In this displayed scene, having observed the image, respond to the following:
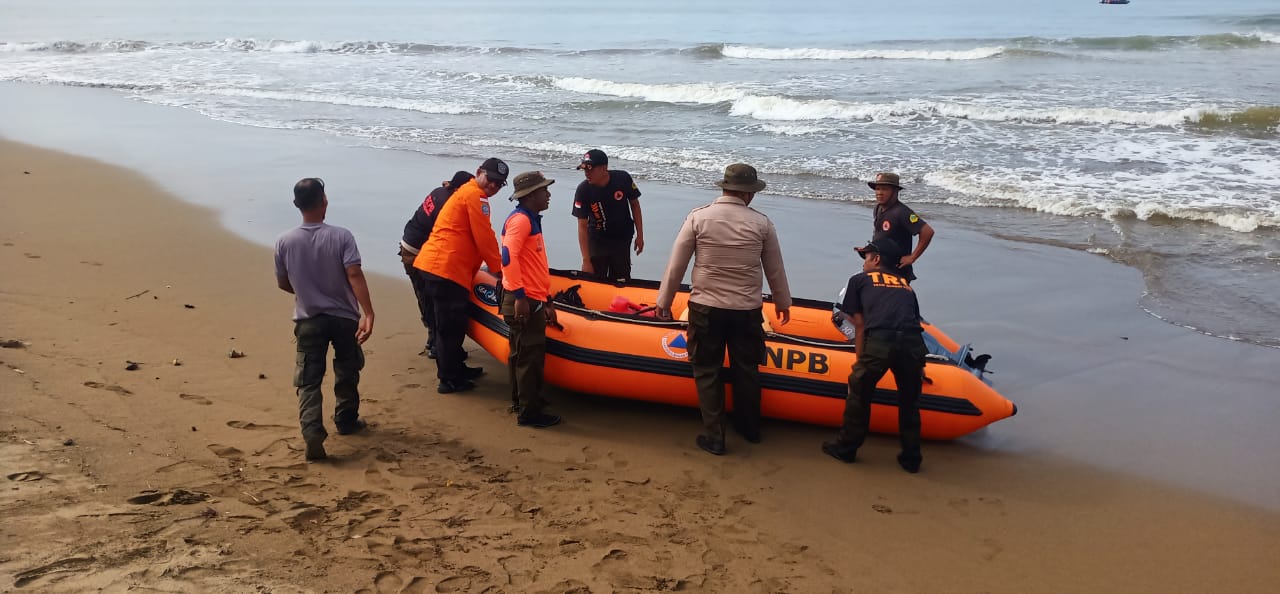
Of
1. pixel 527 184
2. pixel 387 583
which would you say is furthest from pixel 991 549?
pixel 527 184

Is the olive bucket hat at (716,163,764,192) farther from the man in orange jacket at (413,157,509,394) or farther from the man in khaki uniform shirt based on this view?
the man in orange jacket at (413,157,509,394)

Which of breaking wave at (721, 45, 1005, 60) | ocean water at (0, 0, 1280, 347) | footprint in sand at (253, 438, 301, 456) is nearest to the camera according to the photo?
footprint in sand at (253, 438, 301, 456)

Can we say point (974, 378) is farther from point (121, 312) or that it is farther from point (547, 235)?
point (121, 312)

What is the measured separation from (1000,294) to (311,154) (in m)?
9.99

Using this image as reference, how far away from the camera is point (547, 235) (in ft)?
32.3

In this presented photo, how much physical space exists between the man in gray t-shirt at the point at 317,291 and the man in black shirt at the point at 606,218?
2.18 meters

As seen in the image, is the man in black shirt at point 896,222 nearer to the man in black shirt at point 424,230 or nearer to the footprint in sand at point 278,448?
the man in black shirt at point 424,230

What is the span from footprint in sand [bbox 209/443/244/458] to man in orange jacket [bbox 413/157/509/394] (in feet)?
4.88

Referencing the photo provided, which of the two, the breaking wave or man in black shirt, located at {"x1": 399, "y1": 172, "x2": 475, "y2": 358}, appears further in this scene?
the breaking wave

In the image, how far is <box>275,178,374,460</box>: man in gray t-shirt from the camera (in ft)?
16.0

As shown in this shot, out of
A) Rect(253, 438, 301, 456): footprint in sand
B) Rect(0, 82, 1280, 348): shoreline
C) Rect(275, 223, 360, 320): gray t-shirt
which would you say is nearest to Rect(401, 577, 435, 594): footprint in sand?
Rect(253, 438, 301, 456): footprint in sand

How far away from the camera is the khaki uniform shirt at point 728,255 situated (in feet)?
17.2

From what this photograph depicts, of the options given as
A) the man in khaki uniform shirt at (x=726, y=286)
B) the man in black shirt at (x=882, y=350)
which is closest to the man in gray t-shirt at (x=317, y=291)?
the man in khaki uniform shirt at (x=726, y=286)

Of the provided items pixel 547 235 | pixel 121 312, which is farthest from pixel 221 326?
pixel 547 235
